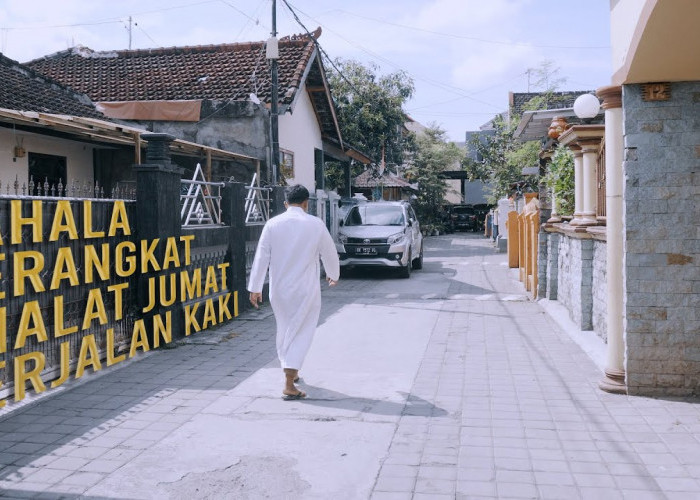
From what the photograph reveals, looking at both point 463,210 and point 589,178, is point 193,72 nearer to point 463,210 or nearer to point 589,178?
point 589,178

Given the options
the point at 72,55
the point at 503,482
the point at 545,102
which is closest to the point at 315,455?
the point at 503,482

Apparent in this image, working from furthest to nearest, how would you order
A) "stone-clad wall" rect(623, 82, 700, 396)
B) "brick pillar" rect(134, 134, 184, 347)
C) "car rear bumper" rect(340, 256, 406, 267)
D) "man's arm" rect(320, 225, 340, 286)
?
"car rear bumper" rect(340, 256, 406, 267) → "brick pillar" rect(134, 134, 184, 347) → "man's arm" rect(320, 225, 340, 286) → "stone-clad wall" rect(623, 82, 700, 396)

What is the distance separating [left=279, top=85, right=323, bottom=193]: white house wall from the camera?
18.0m

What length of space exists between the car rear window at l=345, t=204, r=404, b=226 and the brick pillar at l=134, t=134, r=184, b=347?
9.18 meters

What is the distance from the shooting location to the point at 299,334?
5.95 metres

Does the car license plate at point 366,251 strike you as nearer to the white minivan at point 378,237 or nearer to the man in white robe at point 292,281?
the white minivan at point 378,237

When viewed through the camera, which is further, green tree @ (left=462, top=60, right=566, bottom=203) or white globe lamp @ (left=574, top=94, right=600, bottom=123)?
green tree @ (left=462, top=60, right=566, bottom=203)

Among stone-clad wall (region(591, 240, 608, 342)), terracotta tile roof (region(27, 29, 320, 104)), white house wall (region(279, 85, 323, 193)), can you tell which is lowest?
stone-clad wall (region(591, 240, 608, 342))

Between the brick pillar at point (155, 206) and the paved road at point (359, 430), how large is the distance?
2.27 feet

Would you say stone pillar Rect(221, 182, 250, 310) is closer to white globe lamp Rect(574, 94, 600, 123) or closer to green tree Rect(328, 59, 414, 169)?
white globe lamp Rect(574, 94, 600, 123)

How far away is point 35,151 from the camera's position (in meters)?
13.0

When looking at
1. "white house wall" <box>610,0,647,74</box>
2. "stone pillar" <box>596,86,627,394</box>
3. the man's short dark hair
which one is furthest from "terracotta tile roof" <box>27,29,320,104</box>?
"stone pillar" <box>596,86,627,394</box>

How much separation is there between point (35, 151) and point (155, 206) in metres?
6.58

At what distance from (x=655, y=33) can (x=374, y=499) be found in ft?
12.4
